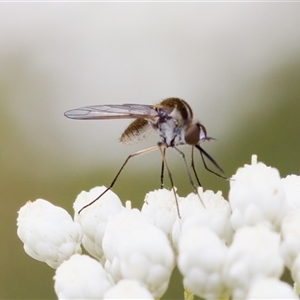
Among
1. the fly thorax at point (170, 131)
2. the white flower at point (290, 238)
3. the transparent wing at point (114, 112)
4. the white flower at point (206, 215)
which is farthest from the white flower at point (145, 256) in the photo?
the transparent wing at point (114, 112)

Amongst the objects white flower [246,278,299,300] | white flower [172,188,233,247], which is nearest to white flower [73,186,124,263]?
white flower [172,188,233,247]

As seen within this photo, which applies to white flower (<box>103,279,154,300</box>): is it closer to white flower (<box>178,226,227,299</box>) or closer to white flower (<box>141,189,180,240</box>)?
white flower (<box>178,226,227,299</box>)

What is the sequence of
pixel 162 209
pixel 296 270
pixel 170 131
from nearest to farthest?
pixel 296 270
pixel 162 209
pixel 170 131

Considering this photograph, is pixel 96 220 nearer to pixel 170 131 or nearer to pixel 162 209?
pixel 162 209

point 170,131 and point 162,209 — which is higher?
point 170,131

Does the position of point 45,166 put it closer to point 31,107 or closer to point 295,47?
point 31,107

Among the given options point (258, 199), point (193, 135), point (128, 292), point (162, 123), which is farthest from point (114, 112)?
point (128, 292)
